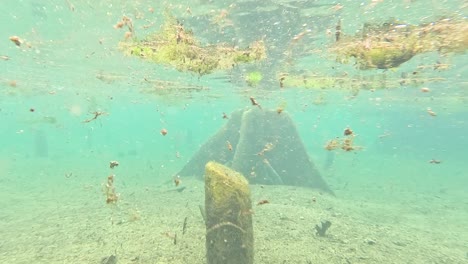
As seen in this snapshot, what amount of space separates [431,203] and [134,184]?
17.6 meters

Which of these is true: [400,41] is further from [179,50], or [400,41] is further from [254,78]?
[254,78]

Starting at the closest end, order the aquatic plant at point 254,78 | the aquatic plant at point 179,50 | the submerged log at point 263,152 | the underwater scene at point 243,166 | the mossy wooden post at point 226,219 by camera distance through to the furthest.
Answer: the mossy wooden post at point 226,219 → the underwater scene at point 243,166 → the aquatic plant at point 179,50 → the submerged log at point 263,152 → the aquatic plant at point 254,78

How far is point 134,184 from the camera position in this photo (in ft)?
63.1

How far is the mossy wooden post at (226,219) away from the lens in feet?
18.2

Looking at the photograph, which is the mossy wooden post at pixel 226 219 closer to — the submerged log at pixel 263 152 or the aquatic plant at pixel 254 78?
the submerged log at pixel 263 152

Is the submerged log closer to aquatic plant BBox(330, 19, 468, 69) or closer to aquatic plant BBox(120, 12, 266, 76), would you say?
aquatic plant BBox(120, 12, 266, 76)

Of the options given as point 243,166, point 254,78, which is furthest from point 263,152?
point 254,78

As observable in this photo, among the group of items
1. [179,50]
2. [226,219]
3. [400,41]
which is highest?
[179,50]

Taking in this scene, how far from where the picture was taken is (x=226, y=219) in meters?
5.54

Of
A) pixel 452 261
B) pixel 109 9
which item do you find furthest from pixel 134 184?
pixel 452 261

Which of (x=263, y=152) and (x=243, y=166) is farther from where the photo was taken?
(x=263, y=152)

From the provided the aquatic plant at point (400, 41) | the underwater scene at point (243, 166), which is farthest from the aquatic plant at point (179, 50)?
the aquatic plant at point (400, 41)

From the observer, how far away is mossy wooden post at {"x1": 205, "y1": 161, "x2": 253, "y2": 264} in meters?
5.55

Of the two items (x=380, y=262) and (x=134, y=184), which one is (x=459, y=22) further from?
(x=134, y=184)
